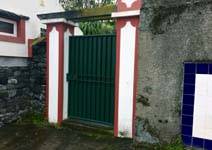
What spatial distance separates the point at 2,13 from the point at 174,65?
422cm

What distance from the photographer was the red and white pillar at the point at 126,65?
4.70 m

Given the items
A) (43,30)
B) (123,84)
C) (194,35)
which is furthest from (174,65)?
(43,30)

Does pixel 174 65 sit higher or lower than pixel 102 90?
higher

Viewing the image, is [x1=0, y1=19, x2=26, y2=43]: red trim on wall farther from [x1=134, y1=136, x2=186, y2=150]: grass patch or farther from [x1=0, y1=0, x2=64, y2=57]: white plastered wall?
[x1=134, y1=136, x2=186, y2=150]: grass patch

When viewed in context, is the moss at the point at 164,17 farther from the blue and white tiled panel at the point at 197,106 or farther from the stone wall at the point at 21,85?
the stone wall at the point at 21,85

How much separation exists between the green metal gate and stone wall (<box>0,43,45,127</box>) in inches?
37.5

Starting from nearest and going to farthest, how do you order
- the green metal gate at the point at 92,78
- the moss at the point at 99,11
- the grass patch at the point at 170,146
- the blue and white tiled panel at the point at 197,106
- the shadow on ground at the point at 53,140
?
the blue and white tiled panel at the point at 197,106
the grass patch at the point at 170,146
the shadow on ground at the point at 53,140
the moss at the point at 99,11
the green metal gate at the point at 92,78

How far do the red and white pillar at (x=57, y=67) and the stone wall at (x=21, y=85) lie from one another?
41cm

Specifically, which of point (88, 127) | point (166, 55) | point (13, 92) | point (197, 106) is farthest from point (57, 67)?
point (197, 106)

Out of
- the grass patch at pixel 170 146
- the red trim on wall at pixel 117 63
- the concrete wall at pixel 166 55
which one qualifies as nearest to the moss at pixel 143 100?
the concrete wall at pixel 166 55

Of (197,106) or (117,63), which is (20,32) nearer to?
(117,63)

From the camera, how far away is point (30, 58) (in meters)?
6.48

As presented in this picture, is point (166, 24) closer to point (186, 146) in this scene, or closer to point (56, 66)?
point (186, 146)

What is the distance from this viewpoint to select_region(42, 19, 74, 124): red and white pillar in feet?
18.9
